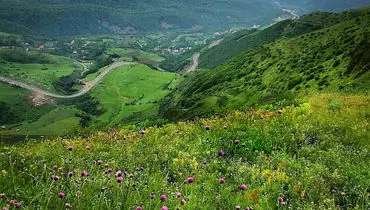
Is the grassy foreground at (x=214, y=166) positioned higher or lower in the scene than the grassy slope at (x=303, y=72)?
higher

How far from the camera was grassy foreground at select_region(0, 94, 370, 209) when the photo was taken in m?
7.23

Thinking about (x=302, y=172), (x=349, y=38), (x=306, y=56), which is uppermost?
(x=302, y=172)

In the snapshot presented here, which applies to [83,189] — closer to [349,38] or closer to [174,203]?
[174,203]

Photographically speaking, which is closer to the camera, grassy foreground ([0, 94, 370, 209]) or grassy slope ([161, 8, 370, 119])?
grassy foreground ([0, 94, 370, 209])

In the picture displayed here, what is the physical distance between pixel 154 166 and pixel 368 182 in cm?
492

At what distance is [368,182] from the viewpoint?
8.66m

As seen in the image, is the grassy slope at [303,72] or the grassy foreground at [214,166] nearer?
the grassy foreground at [214,166]

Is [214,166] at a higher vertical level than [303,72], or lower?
higher

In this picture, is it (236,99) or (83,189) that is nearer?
(83,189)

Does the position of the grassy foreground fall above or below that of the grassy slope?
above

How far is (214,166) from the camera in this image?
9.84 m

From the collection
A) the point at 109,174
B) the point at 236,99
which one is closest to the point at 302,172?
the point at 109,174

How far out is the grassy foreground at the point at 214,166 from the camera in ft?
23.7

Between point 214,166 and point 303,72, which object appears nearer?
point 214,166
